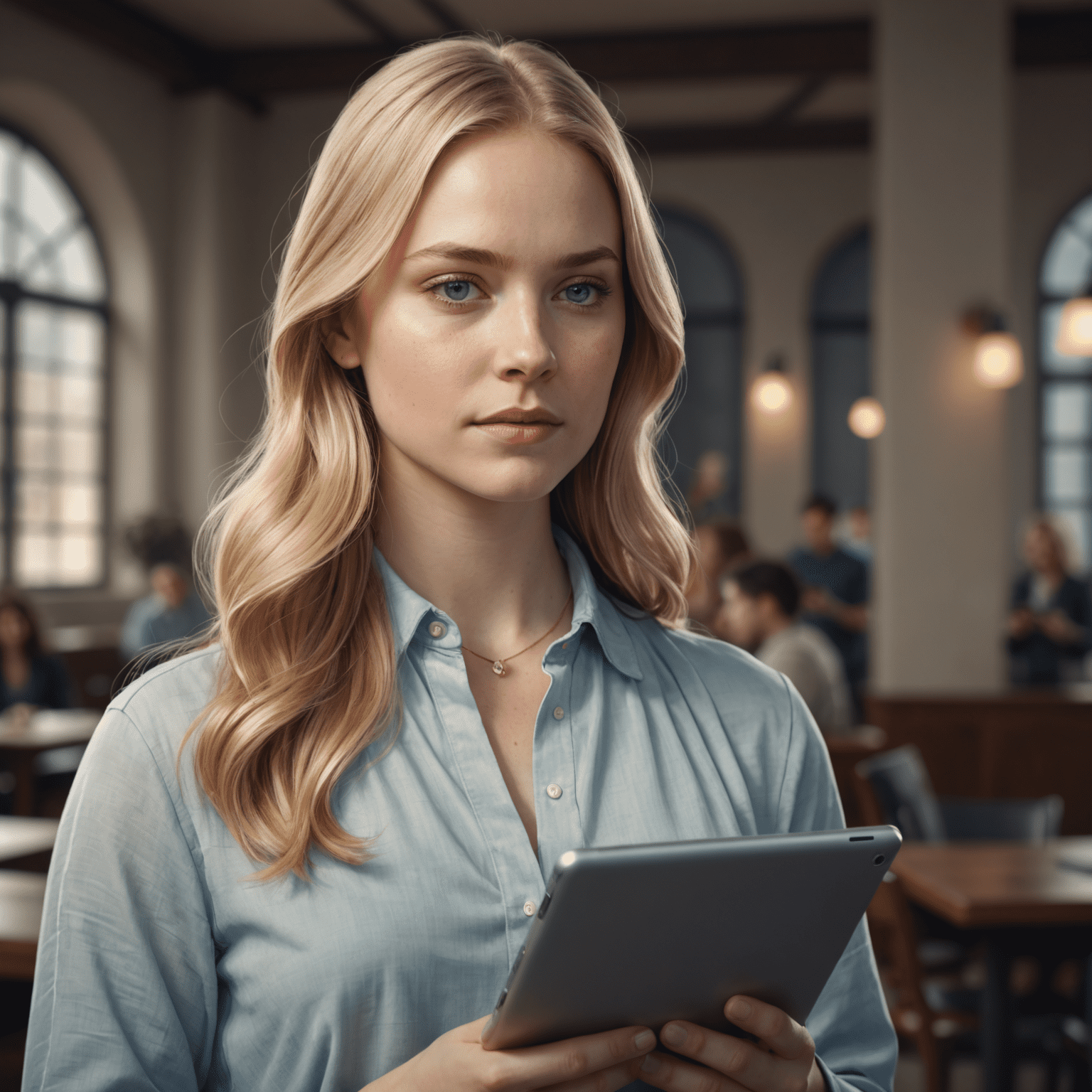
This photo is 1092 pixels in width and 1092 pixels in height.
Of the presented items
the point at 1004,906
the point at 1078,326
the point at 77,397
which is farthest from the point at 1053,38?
the point at 77,397

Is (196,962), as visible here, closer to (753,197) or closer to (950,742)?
(950,742)

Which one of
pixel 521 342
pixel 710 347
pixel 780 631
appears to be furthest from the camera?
pixel 710 347

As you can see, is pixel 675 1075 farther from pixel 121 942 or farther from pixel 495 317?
pixel 495 317

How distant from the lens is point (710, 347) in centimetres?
976

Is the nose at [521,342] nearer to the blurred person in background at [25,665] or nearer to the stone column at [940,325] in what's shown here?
the stone column at [940,325]

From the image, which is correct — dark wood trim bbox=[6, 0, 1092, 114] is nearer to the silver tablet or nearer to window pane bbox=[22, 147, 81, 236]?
window pane bbox=[22, 147, 81, 236]

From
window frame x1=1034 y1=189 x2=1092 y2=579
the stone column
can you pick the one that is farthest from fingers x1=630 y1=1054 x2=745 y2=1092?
window frame x1=1034 y1=189 x2=1092 y2=579

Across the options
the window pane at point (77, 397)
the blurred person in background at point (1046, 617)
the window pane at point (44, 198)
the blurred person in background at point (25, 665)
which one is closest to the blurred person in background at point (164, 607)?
the blurred person in background at point (25, 665)

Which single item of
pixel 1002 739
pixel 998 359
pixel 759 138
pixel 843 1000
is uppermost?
pixel 759 138

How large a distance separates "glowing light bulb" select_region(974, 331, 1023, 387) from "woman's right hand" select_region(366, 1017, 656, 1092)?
16.9 feet

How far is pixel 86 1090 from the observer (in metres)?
0.90

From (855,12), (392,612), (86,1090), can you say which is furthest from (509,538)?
(855,12)

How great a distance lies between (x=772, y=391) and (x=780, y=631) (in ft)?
15.1

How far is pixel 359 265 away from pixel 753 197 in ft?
29.8
